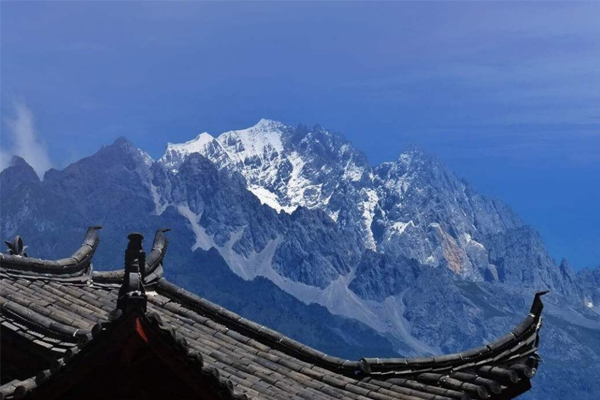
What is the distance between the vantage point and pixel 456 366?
47.5 ft

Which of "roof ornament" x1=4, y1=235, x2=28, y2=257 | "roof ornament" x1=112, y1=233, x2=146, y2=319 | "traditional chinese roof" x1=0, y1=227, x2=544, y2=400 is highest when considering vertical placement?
"roof ornament" x1=4, y1=235, x2=28, y2=257

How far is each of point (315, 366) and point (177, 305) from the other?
259cm

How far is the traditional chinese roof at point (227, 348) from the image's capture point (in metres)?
12.1

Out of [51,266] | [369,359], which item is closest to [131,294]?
[51,266]

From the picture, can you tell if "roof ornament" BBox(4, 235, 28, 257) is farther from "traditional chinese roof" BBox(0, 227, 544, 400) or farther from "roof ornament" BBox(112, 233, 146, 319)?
"roof ornament" BBox(112, 233, 146, 319)

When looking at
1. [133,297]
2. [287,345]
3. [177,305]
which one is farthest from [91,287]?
[133,297]

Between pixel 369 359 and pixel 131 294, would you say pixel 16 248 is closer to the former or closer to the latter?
pixel 369 359

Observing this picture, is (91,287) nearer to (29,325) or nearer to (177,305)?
(177,305)

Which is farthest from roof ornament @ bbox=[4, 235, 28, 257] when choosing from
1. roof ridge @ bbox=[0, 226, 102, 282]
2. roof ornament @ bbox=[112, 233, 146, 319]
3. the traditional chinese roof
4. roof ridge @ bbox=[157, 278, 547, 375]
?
roof ornament @ bbox=[112, 233, 146, 319]

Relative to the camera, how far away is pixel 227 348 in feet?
49.3

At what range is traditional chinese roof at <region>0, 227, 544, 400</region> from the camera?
12.1 m

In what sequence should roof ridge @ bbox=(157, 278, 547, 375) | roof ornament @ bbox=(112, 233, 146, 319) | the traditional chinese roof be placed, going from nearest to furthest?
1. roof ornament @ bbox=(112, 233, 146, 319)
2. the traditional chinese roof
3. roof ridge @ bbox=(157, 278, 547, 375)

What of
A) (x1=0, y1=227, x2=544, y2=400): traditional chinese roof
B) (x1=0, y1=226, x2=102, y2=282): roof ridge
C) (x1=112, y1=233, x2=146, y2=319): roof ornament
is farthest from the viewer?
(x1=0, y1=226, x2=102, y2=282): roof ridge

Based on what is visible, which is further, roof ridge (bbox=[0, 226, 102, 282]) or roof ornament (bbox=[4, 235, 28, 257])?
roof ornament (bbox=[4, 235, 28, 257])
